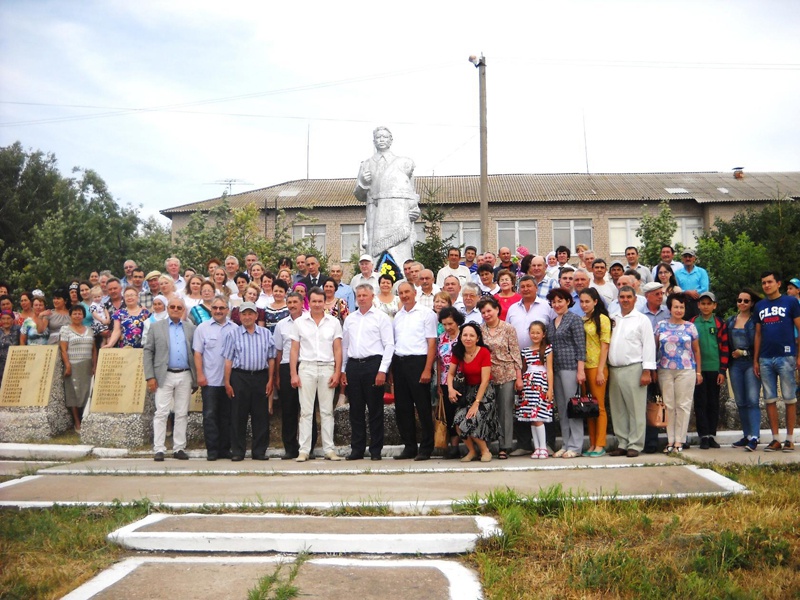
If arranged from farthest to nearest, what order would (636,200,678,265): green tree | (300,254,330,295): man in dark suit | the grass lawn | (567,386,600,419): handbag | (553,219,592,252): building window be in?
(553,219,592,252): building window, (636,200,678,265): green tree, (300,254,330,295): man in dark suit, (567,386,600,419): handbag, the grass lawn

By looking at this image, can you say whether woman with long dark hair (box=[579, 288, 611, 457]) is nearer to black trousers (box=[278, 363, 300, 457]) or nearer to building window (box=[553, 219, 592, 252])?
black trousers (box=[278, 363, 300, 457])

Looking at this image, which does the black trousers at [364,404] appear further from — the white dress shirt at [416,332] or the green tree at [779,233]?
the green tree at [779,233]

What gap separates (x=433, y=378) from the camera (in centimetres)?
945

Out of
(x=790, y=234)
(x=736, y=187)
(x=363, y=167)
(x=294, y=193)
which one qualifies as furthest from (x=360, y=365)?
(x=736, y=187)

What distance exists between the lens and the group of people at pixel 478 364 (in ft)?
28.6

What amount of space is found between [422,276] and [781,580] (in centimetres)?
620

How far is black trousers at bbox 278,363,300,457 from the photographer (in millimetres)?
9422

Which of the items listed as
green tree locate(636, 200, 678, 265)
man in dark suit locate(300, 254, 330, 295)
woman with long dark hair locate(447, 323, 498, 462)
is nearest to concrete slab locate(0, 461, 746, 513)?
woman with long dark hair locate(447, 323, 498, 462)

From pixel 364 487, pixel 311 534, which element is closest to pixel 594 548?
pixel 311 534

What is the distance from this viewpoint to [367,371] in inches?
364

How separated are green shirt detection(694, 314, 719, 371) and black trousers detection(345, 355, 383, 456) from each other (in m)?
3.77

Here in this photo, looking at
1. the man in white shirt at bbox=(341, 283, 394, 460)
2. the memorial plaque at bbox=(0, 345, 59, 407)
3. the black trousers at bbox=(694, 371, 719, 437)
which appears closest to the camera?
the black trousers at bbox=(694, 371, 719, 437)

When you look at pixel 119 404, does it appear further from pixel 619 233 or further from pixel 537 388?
pixel 619 233

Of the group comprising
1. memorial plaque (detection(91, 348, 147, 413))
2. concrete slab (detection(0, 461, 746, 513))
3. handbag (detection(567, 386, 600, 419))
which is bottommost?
concrete slab (detection(0, 461, 746, 513))
